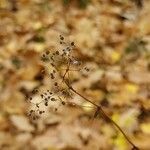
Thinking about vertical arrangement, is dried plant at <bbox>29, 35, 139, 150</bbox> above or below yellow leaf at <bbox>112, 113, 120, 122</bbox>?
above

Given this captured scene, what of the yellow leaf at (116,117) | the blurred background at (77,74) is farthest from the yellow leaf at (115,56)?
the yellow leaf at (116,117)

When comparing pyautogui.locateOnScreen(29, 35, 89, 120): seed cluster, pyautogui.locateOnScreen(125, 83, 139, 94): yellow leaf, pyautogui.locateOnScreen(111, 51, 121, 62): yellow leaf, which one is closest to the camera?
pyautogui.locateOnScreen(29, 35, 89, 120): seed cluster

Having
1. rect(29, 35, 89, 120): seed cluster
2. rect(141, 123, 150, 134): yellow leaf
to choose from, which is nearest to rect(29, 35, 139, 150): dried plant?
rect(29, 35, 89, 120): seed cluster

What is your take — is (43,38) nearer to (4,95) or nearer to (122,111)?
(4,95)

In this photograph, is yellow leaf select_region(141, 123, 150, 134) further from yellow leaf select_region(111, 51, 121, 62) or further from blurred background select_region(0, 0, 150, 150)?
yellow leaf select_region(111, 51, 121, 62)

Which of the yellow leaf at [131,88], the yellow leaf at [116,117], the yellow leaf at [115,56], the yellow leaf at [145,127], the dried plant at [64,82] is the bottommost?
the yellow leaf at [116,117]

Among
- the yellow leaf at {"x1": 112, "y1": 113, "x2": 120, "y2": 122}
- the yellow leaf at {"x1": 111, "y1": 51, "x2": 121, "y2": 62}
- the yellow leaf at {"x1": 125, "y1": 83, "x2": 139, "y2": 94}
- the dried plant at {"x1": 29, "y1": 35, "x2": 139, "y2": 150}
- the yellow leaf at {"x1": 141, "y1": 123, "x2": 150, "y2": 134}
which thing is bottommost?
the yellow leaf at {"x1": 112, "y1": 113, "x2": 120, "y2": 122}

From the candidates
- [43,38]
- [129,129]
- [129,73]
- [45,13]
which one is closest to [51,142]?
[129,129]

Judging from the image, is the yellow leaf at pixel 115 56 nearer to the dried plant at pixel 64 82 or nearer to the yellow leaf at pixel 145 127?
the dried plant at pixel 64 82

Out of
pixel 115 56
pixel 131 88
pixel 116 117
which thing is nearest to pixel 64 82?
pixel 116 117

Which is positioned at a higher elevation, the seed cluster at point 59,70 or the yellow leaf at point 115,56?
the seed cluster at point 59,70
